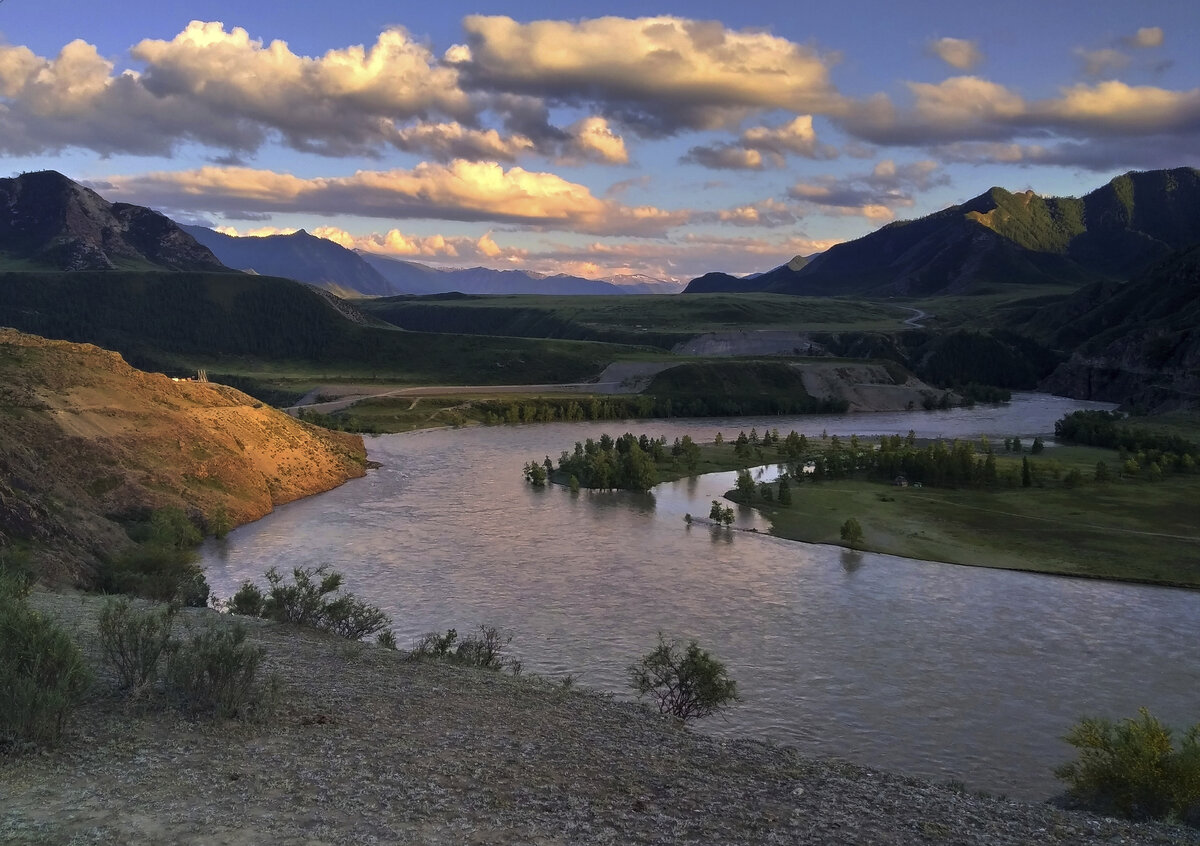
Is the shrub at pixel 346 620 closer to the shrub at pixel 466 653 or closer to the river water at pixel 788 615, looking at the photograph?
the shrub at pixel 466 653

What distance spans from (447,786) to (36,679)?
23.3 ft

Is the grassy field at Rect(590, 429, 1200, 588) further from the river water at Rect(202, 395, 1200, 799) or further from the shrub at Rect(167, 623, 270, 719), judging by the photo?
the shrub at Rect(167, 623, 270, 719)

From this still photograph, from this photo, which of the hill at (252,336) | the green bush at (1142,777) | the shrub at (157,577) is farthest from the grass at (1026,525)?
the hill at (252,336)

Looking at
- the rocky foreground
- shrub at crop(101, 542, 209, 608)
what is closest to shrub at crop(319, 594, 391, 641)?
shrub at crop(101, 542, 209, 608)

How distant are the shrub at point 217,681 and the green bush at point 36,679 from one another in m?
1.61

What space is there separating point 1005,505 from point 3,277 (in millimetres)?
181288

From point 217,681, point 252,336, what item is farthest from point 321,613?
point 252,336

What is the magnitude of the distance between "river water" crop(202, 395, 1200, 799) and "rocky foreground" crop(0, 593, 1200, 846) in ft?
22.5

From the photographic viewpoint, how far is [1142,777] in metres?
19.5

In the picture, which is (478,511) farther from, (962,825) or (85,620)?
(962,825)

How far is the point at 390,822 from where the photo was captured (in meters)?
13.8

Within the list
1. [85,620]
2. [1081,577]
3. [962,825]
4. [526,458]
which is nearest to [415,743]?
[962,825]

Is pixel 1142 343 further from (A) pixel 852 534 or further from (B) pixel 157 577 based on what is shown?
(B) pixel 157 577

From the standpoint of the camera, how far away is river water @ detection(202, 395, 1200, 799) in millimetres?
27250
